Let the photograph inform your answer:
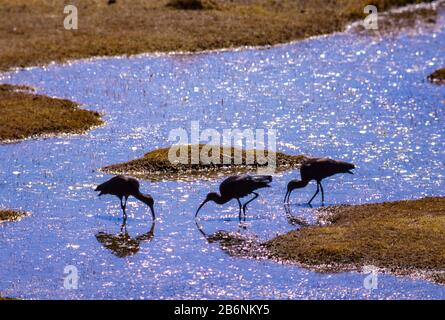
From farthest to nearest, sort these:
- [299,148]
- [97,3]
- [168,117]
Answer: [97,3]
[168,117]
[299,148]

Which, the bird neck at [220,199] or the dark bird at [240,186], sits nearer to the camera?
the dark bird at [240,186]

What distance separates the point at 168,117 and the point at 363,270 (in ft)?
59.8

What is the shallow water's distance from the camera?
87.3 ft

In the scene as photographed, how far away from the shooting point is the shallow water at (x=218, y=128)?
1048 inches

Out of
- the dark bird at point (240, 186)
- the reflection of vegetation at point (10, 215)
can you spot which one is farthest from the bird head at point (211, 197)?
the reflection of vegetation at point (10, 215)

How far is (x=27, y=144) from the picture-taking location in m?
39.7

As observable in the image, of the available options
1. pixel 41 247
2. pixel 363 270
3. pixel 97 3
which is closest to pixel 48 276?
pixel 41 247

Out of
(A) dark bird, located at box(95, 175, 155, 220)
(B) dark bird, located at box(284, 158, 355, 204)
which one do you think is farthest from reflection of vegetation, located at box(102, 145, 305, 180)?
(A) dark bird, located at box(95, 175, 155, 220)

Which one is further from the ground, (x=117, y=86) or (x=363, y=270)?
(x=117, y=86)

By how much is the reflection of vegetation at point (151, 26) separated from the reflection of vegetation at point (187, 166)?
16.5 m

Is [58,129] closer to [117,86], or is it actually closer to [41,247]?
[117,86]

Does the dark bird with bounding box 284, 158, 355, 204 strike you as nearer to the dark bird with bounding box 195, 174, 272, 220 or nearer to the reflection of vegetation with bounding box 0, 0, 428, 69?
the dark bird with bounding box 195, 174, 272, 220

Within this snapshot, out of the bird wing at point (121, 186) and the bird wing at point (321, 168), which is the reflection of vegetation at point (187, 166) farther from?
the bird wing at point (121, 186)

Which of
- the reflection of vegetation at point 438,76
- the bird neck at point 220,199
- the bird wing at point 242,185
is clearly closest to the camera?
the bird wing at point 242,185
